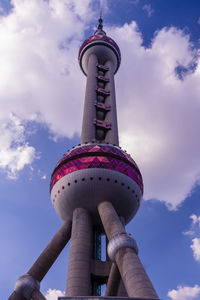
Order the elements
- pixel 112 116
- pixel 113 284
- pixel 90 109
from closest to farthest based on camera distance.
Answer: pixel 113 284 < pixel 90 109 < pixel 112 116

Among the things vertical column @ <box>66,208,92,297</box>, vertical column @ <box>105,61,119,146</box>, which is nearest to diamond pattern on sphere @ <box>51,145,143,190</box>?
vertical column @ <box>66,208,92,297</box>

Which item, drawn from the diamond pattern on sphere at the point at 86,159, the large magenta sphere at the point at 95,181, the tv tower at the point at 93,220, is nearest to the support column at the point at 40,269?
the tv tower at the point at 93,220

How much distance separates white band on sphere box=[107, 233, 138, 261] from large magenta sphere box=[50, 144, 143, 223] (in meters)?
6.39

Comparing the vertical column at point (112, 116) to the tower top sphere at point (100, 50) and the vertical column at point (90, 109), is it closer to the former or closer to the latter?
the vertical column at point (90, 109)

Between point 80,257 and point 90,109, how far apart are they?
70.3 ft

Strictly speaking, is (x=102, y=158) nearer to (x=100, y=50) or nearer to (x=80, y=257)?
(x=80, y=257)

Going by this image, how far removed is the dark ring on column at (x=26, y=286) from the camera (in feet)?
81.9

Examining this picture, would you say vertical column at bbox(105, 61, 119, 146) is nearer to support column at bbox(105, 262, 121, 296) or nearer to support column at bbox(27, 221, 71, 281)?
support column at bbox(27, 221, 71, 281)

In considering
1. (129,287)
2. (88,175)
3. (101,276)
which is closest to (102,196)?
(88,175)

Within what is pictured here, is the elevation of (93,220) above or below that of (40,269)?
above

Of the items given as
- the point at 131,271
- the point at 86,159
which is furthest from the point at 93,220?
the point at 131,271

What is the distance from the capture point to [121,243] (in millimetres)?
22719

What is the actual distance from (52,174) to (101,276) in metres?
11.6

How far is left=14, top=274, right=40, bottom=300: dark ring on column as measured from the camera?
2497 centimetres
